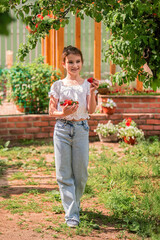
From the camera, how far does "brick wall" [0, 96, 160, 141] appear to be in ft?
22.6

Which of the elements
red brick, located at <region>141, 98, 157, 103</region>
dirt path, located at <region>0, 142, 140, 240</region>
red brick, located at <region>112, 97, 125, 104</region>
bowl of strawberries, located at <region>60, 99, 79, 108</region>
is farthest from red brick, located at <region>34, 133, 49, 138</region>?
bowl of strawberries, located at <region>60, 99, 79, 108</region>

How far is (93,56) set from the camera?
27.2ft

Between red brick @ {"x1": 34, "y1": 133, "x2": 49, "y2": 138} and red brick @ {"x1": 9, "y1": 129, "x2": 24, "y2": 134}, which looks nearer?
red brick @ {"x1": 9, "y1": 129, "x2": 24, "y2": 134}

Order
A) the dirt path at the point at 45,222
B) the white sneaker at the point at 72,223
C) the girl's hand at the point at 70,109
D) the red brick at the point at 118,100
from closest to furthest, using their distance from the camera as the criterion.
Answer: the girl's hand at the point at 70,109, the dirt path at the point at 45,222, the white sneaker at the point at 72,223, the red brick at the point at 118,100

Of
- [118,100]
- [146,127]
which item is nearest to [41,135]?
[118,100]

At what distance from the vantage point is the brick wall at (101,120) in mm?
6902

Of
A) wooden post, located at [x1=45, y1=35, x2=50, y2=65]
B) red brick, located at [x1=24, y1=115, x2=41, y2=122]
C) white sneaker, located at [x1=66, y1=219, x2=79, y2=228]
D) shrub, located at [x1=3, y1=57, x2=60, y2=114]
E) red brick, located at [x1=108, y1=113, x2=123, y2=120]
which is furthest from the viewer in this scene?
wooden post, located at [x1=45, y1=35, x2=50, y2=65]

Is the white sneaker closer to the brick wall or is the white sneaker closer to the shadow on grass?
the shadow on grass

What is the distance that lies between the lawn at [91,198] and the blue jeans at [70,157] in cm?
25

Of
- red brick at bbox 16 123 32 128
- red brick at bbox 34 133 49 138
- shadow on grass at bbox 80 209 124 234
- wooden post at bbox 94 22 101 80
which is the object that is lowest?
shadow on grass at bbox 80 209 124 234

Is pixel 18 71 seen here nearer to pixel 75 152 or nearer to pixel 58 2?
pixel 58 2

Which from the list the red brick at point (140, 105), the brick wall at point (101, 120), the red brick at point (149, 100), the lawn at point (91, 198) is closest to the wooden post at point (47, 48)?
the brick wall at point (101, 120)

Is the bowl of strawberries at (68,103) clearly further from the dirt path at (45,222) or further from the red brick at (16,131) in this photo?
the red brick at (16,131)

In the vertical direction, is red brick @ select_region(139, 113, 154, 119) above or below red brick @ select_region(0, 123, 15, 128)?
above
